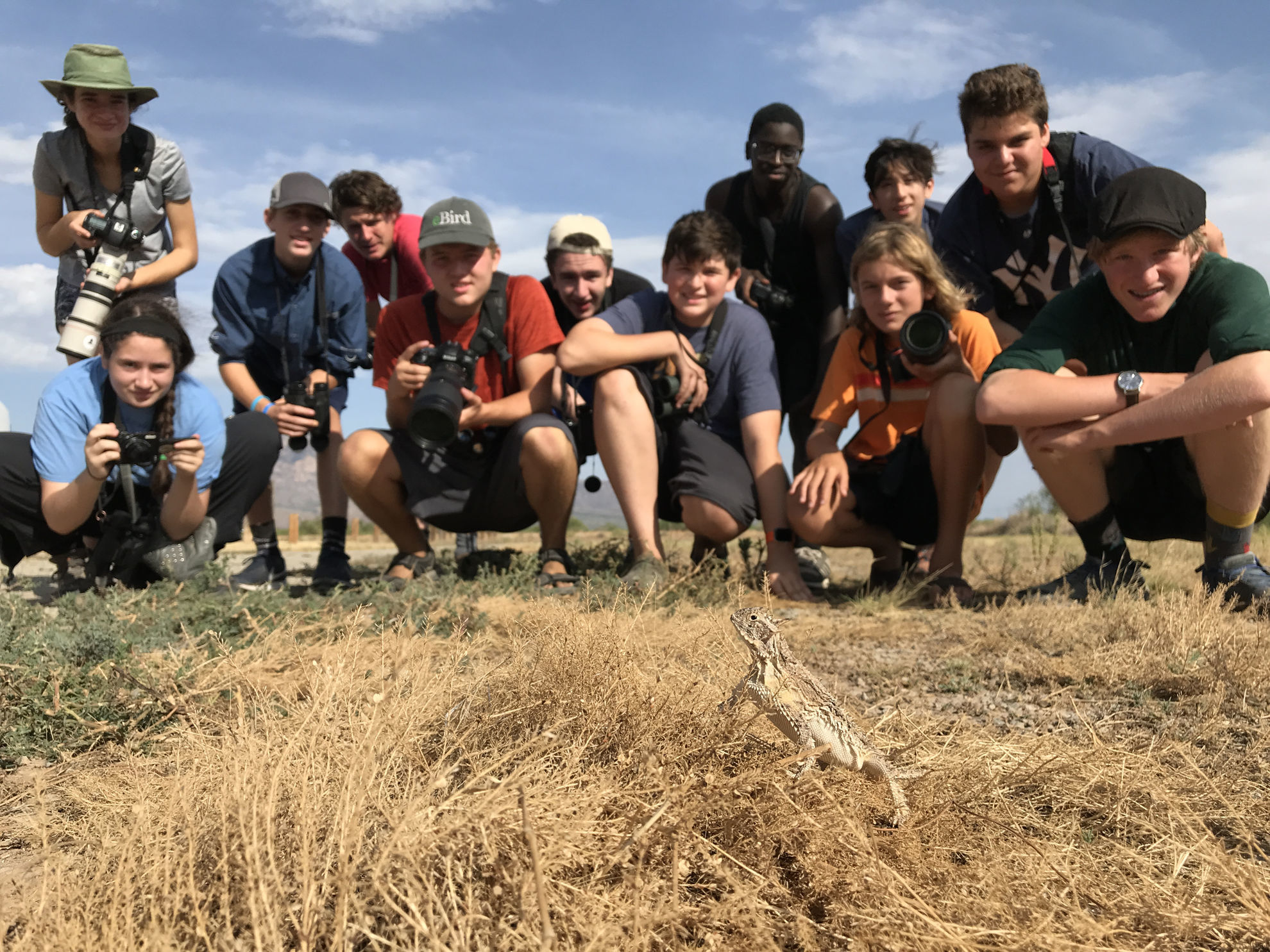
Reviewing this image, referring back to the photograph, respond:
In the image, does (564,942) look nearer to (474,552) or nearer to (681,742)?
(681,742)

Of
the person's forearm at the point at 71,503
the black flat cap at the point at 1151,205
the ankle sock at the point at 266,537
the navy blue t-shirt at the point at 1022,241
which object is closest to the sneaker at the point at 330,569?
the ankle sock at the point at 266,537

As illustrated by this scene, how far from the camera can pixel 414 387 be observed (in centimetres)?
523

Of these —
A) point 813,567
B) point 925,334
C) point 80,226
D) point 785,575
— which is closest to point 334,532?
point 80,226

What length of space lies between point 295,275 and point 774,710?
4844 millimetres

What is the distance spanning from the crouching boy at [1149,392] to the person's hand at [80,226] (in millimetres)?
4903

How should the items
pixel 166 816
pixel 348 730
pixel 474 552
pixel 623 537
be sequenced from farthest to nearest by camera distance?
pixel 623 537
pixel 474 552
pixel 348 730
pixel 166 816

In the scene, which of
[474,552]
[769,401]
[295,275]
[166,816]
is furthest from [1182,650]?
[295,275]

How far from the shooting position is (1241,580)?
4.00m

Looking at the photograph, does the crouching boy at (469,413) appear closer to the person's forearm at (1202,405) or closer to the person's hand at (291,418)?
the person's hand at (291,418)

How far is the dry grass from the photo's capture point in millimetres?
1517

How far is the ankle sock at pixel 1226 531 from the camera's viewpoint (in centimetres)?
406

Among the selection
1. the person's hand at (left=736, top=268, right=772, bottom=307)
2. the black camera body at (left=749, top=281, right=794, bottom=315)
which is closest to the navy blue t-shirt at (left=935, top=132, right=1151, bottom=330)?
the black camera body at (left=749, top=281, right=794, bottom=315)

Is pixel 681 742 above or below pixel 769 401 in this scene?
below

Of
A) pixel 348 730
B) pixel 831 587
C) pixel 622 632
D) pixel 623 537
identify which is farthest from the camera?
pixel 623 537
